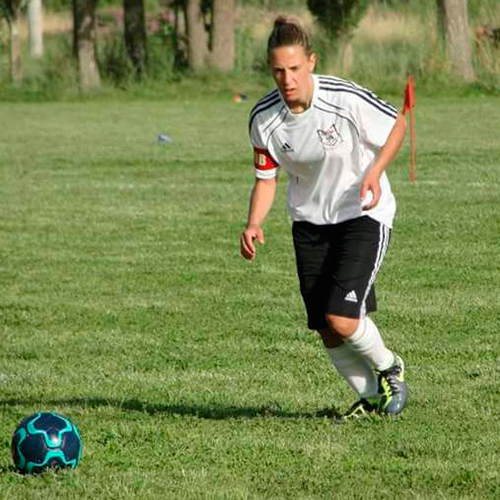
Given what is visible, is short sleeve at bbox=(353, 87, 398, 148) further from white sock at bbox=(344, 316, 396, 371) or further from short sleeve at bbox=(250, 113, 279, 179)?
white sock at bbox=(344, 316, 396, 371)

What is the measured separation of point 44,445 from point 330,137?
6.32 ft

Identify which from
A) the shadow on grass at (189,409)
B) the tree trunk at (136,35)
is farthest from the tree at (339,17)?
the shadow on grass at (189,409)

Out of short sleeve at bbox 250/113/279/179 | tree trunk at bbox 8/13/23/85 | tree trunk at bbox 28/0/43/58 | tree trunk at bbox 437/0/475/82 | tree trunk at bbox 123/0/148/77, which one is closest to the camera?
short sleeve at bbox 250/113/279/179

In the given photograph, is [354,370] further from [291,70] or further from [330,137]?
[291,70]

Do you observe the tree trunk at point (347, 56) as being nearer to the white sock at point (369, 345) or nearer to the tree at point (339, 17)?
the tree at point (339, 17)

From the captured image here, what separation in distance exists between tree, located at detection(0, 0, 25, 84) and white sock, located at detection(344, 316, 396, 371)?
3096 centimetres

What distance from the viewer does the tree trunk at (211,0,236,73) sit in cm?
3619

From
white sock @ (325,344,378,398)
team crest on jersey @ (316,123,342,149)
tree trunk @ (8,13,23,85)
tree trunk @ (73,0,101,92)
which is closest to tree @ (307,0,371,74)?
tree trunk @ (73,0,101,92)

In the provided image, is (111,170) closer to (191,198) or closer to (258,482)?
(191,198)

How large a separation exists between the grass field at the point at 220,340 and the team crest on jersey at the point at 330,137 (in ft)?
4.37

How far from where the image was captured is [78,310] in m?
10.2

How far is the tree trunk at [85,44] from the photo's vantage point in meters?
35.4

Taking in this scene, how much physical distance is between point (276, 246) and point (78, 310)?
302 centimetres

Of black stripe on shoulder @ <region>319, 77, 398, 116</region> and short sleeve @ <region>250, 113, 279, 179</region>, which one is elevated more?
black stripe on shoulder @ <region>319, 77, 398, 116</region>
